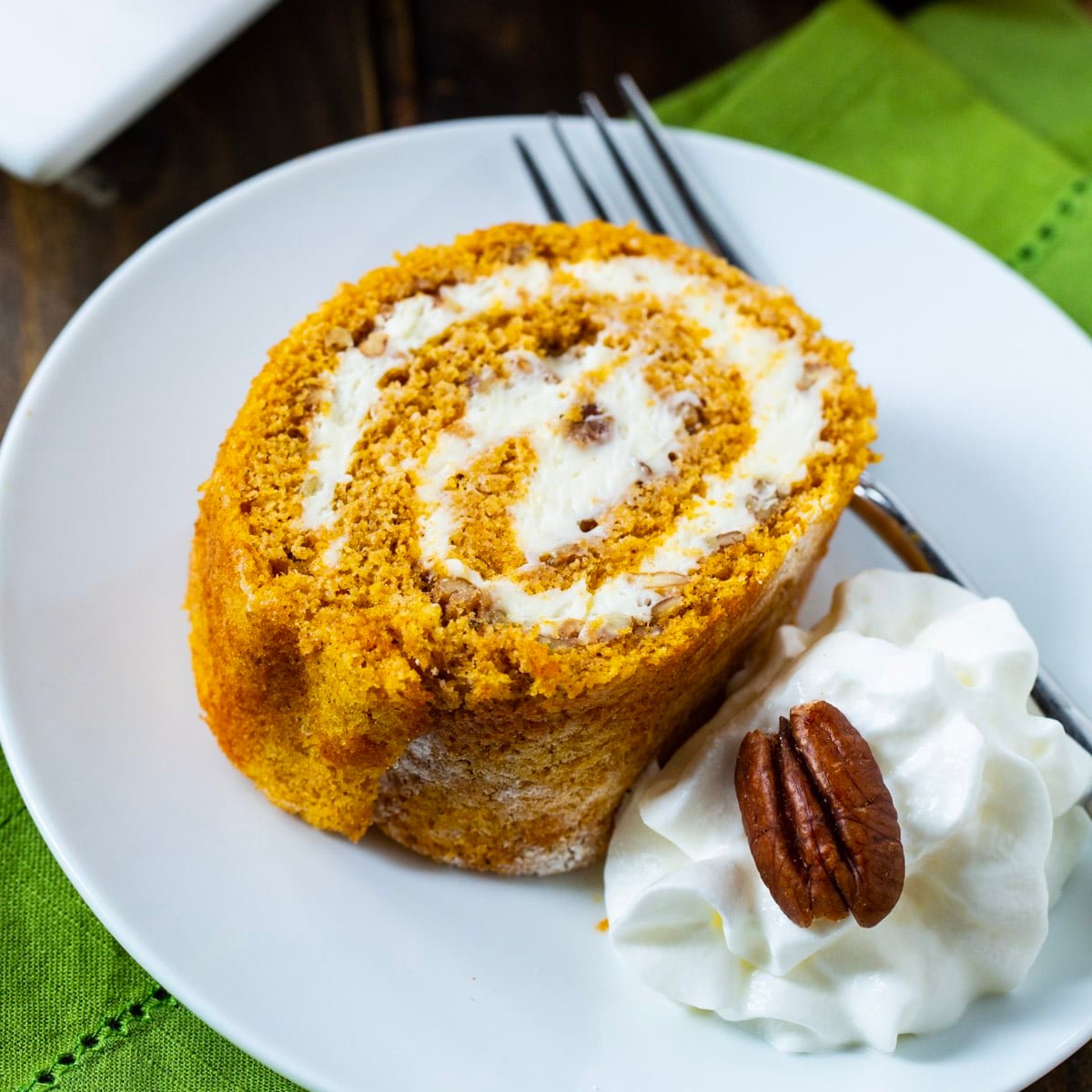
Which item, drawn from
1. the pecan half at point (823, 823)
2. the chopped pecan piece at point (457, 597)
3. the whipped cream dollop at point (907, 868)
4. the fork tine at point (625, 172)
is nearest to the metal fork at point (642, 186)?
the fork tine at point (625, 172)

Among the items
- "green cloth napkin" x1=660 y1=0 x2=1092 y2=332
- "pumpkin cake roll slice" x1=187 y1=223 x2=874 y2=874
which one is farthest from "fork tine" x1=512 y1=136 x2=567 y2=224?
"green cloth napkin" x1=660 y1=0 x2=1092 y2=332

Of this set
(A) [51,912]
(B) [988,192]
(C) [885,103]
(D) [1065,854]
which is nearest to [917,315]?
(B) [988,192]

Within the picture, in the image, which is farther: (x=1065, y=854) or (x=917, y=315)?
(x=917, y=315)

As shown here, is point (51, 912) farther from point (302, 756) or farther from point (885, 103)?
point (885, 103)

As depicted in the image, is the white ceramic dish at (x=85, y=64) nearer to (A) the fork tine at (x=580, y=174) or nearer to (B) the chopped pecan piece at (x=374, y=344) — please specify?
(A) the fork tine at (x=580, y=174)

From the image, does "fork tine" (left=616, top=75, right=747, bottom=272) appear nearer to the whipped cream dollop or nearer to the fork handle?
the fork handle
